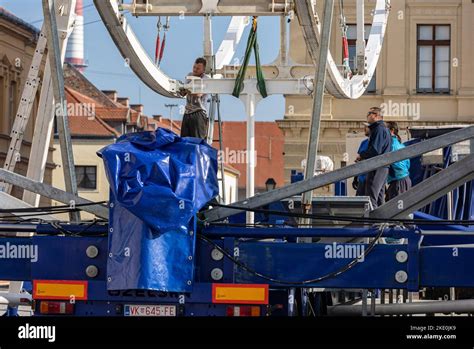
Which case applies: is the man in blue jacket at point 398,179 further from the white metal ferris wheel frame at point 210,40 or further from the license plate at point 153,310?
the license plate at point 153,310

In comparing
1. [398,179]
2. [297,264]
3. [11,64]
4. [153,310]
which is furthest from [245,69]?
[11,64]

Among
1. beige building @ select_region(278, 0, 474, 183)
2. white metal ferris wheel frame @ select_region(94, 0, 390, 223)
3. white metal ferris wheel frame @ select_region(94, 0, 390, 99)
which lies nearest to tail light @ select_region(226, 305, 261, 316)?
white metal ferris wheel frame @ select_region(94, 0, 390, 223)

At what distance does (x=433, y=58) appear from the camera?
186ft

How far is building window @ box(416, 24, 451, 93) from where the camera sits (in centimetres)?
5616

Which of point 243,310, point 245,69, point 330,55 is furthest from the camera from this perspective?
point 330,55

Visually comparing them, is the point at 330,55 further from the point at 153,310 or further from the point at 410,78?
the point at 410,78

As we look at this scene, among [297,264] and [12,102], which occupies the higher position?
[12,102]

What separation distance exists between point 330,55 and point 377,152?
1.48 meters

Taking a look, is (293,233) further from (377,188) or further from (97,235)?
(377,188)

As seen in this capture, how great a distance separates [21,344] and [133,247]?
0.97 m

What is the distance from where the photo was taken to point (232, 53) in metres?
19.4

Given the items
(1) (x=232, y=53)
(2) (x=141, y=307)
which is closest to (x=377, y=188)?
(1) (x=232, y=53)

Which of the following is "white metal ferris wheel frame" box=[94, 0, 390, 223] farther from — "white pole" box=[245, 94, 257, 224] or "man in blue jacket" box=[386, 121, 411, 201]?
"man in blue jacket" box=[386, 121, 411, 201]

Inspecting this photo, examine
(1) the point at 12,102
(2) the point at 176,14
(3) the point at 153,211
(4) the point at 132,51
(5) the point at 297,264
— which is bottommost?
(5) the point at 297,264
